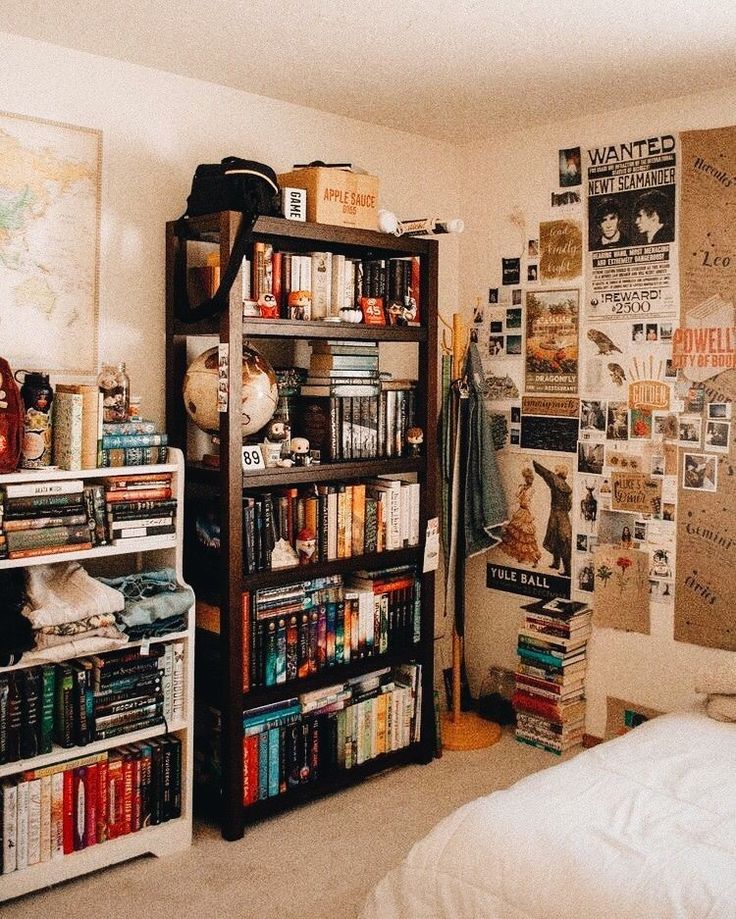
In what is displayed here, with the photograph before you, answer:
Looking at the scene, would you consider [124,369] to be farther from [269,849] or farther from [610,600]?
[610,600]

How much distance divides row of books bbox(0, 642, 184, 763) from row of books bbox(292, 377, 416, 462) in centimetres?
88

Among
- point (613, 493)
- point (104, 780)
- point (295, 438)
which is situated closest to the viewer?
point (104, 780)

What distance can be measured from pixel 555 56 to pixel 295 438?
1.49m

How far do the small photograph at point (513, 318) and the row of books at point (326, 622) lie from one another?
3.73 feet

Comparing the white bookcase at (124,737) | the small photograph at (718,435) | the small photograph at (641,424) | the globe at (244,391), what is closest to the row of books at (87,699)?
the white bookcase at (124,737)

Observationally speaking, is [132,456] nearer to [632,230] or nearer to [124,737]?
[124,737]

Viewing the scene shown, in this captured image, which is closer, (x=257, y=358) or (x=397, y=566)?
(x=257, y=358)

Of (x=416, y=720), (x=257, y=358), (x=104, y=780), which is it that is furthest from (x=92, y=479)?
(x=416, y=720)

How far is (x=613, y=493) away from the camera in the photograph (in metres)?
3.75

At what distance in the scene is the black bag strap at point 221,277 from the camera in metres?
2.89

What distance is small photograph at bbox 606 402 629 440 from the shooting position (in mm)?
3703

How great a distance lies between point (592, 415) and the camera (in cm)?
380

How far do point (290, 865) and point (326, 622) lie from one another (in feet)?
2.61

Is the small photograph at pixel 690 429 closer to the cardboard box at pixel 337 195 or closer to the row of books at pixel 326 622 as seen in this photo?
the row of books at pixel 326 622
